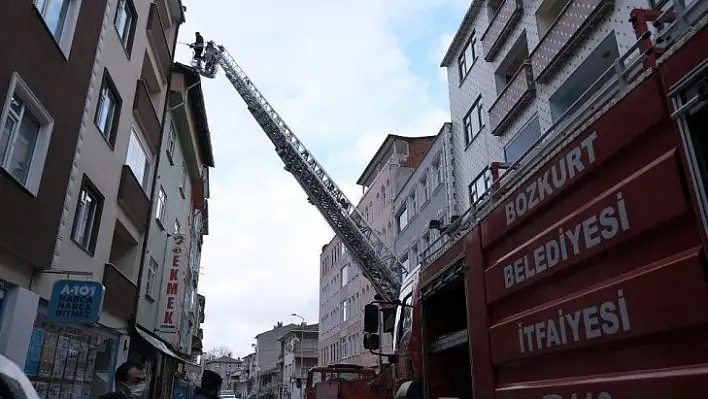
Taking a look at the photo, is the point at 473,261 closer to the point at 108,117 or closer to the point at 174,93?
the point at 108,117

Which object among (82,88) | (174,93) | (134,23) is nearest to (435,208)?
(174,93)

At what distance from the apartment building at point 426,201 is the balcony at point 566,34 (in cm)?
603

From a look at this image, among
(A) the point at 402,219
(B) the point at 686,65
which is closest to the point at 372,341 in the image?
(B) the point at 686,65

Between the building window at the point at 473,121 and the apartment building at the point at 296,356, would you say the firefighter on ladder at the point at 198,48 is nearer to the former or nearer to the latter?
the building window at the point at 473,121

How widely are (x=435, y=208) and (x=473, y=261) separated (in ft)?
56.1

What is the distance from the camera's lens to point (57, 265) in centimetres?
909

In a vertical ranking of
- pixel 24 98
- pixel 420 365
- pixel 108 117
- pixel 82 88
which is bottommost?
pixel 420 365

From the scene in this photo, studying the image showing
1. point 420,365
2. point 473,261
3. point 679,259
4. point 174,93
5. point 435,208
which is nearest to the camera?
point 679,259

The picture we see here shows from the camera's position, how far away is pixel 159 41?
15.8 meters

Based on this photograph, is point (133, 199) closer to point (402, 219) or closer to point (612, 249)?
point (612, 249)

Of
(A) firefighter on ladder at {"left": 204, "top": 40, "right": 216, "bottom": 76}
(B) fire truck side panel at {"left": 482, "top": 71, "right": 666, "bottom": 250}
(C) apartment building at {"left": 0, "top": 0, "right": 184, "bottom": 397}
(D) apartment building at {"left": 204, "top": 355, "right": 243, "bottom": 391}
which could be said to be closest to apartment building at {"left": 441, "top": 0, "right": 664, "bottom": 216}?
(B) fire truck side panel at {"left": 482, "top": 71, "right": 666, "bottom": 250}

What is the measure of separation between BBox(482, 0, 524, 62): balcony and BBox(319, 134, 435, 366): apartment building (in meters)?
12.1

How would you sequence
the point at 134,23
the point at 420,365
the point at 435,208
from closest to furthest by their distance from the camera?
the point at 420,365
the point at 134,23
the point at 435,208

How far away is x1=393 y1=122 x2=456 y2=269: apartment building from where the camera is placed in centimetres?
1967
